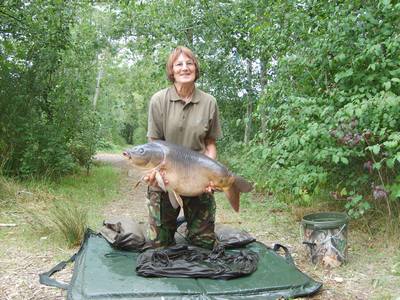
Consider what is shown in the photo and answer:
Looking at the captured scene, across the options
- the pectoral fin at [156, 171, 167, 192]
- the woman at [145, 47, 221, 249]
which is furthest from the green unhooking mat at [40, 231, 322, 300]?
the pectoral fin at [156, 171, 167, 192]

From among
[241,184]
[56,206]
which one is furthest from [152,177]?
[56,206]

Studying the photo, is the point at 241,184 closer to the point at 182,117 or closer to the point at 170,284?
the point at 182,117

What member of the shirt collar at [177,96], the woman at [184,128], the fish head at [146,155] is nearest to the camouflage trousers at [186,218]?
the woman at [184,128]

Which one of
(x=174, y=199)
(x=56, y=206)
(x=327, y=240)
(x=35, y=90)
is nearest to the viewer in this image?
(x=174, y=199)

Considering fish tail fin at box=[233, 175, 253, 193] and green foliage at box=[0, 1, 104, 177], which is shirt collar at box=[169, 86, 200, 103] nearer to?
fish tail fin at box=[233, 175, 253, 193]

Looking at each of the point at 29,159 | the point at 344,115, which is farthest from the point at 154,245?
the point at 29,159

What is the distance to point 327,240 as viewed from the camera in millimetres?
4348

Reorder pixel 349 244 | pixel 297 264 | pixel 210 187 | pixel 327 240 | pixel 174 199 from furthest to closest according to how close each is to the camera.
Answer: pixel 349 244
pixel 297 264
pixel 327 240
pixel 174 199
pixel 210 187

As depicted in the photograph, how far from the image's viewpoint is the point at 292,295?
3600 millimetres

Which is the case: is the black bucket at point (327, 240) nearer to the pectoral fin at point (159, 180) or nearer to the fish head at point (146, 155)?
the pectoral fin at point (159, 180)

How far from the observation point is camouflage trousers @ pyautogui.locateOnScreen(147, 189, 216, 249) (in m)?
4.39

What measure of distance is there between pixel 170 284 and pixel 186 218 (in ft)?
3.37

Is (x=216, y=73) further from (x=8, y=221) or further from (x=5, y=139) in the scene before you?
(x=8, y=221)

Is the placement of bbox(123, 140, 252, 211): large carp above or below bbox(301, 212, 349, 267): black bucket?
above
